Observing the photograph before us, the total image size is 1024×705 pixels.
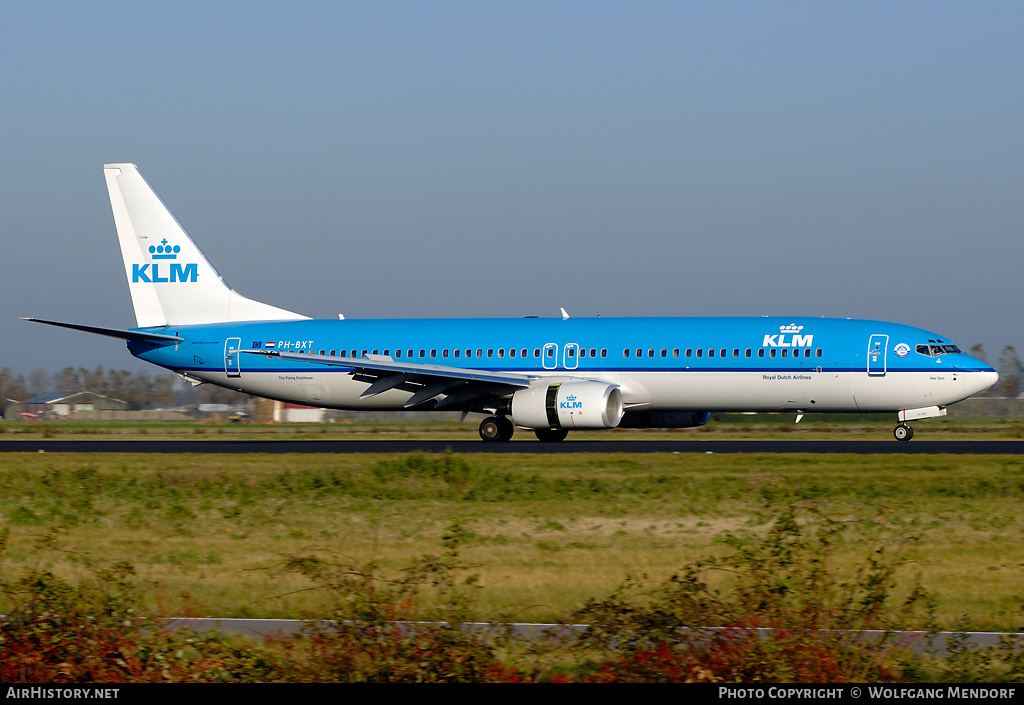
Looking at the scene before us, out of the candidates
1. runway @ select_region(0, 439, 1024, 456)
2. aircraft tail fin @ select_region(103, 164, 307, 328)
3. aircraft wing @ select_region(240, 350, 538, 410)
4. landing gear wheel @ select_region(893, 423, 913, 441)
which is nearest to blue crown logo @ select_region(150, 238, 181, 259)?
aircraft tail fin @ select_region(103, 164, 307, 328)

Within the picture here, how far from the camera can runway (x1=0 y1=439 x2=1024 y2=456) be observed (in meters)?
34.3

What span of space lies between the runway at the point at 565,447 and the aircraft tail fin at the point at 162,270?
17.3 ft

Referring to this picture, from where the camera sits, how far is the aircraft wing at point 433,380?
Result: 126 feet

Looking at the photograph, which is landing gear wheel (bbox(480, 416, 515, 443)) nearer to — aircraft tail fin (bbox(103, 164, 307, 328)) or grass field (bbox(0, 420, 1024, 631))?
aircraft tail fin (bbox(103, 164, 307, 328))

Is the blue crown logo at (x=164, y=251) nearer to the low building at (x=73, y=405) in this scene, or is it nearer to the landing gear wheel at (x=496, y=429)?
the landing gear wheel at (x=496, y=429)

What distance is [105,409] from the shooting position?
102812mm

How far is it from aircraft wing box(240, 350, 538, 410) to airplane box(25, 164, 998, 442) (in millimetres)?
70

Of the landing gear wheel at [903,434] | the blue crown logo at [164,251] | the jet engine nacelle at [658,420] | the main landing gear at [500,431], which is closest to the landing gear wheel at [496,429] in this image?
the main landing gear at [500,431]

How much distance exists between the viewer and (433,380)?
3938 centimetres

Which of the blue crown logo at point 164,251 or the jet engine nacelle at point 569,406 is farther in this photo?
the blue crown logo at point 164,251

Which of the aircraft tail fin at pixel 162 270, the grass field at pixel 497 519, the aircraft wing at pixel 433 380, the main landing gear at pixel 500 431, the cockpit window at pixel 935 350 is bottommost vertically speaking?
the grass field at pixel 497 519

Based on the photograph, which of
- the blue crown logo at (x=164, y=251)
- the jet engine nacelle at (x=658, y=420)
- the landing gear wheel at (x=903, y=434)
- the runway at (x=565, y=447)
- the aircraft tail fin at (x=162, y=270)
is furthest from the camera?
the blue crown logo at (x=164, y=251)

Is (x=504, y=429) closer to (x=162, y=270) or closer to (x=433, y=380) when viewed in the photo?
(x=433, y=380)

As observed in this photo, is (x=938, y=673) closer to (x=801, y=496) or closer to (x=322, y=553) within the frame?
(x=322, y=553)
